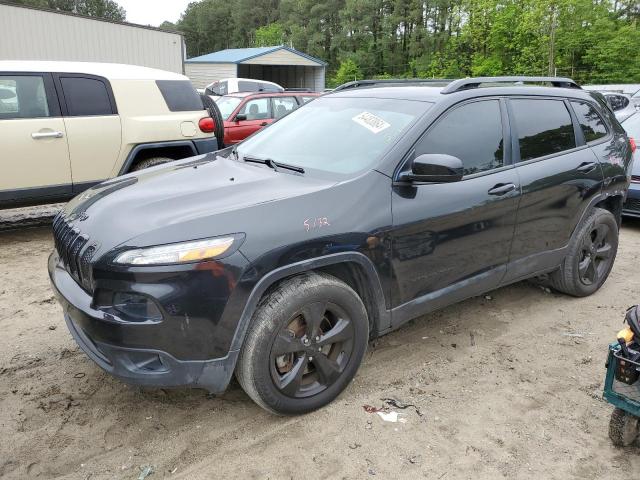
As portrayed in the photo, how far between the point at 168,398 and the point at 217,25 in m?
92.1

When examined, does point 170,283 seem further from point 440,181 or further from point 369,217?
point 440,181

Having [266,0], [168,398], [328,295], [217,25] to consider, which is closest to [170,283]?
[328,295]

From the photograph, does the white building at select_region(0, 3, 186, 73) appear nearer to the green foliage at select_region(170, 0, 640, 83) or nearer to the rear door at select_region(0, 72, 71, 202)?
the rear door at select_region(0, 72, 71, 202)

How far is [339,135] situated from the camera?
11.1 feet

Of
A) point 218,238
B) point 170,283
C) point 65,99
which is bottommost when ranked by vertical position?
point 170,283

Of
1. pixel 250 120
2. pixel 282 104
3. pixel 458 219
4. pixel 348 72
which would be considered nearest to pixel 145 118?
pixel 250 120

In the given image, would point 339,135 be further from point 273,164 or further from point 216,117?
point 216,117

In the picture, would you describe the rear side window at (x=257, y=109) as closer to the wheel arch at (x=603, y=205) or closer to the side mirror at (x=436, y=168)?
the wheel arch at (x=603, y=205)

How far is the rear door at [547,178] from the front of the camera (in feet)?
12.1

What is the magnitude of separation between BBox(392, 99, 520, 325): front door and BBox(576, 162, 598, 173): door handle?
0.83 metres

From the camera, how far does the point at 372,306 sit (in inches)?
118

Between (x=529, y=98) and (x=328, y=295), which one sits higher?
(x=529, y=98)

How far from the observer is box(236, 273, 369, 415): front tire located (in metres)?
2.54

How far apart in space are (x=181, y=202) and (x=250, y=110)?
8.21m
